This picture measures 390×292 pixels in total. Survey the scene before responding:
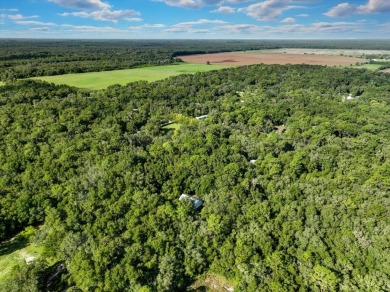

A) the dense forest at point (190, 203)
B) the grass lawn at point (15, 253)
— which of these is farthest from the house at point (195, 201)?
the grass lawn at point (15, 253)

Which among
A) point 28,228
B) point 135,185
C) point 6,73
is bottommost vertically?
point 28,228

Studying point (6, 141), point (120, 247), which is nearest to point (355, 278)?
point (120, 247)

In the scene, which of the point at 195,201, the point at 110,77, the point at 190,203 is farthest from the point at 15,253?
the point at 110,77

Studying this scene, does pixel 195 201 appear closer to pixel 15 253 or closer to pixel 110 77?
pixel 15 253

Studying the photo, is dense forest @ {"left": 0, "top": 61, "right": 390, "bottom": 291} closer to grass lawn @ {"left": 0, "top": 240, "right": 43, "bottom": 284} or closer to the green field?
grass lawn @ {"left": 0, "top": 240, "right": 43, "bottom": 284}

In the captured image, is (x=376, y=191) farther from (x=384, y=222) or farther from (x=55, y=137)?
(x=55, y=137)
